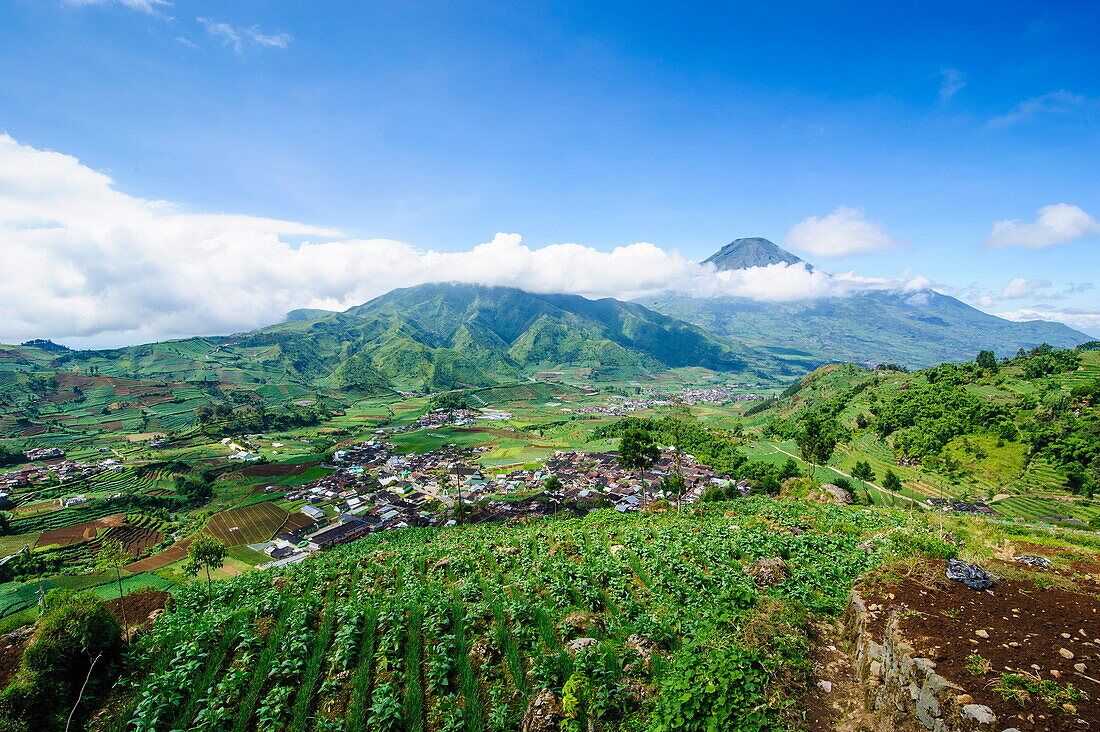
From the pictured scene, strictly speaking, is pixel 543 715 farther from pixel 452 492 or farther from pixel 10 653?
pixel 452 492

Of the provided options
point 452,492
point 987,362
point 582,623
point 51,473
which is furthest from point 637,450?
point 51,473

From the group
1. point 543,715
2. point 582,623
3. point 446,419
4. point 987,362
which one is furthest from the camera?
point 446,419

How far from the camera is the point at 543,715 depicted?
8.03 meters

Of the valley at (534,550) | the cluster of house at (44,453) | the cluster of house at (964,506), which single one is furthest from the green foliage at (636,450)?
the cluster of house at (44,453)

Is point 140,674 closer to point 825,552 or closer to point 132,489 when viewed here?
point 825,552

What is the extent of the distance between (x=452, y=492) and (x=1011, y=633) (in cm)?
6326

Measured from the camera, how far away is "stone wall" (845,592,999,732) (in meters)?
6.02

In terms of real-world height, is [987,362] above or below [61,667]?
below

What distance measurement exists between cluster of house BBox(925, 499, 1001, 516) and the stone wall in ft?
137

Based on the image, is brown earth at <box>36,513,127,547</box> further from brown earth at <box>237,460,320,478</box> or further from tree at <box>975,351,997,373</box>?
tree at <box>975,351,997,373</box>

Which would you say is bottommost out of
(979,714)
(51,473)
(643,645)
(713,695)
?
(51,473)

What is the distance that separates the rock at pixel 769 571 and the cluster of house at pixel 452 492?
23.5 meters

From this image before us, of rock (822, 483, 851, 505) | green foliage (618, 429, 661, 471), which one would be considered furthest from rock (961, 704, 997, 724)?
rock (822, 483, 851, 505)

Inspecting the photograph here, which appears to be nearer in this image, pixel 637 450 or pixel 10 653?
pixel 10 653
